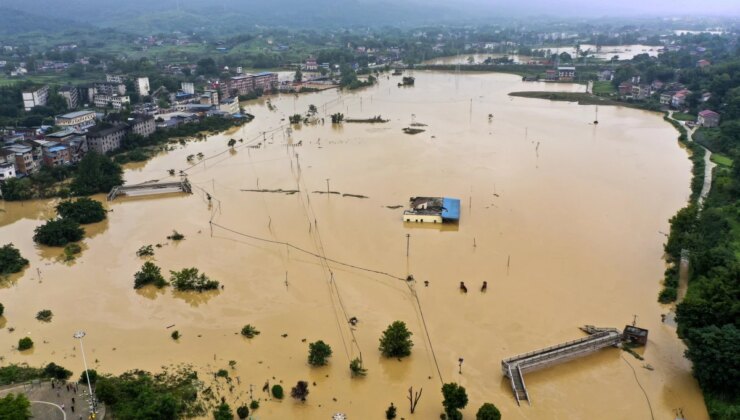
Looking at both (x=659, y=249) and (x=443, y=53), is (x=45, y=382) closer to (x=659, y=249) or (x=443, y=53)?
(x=659, y=249)

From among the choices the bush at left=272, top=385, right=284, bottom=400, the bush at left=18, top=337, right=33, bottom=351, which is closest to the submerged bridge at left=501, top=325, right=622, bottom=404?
the bush at left=272, top=385, right=284, bottom=400

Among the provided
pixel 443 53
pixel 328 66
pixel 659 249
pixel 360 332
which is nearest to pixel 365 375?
pixel 360 332

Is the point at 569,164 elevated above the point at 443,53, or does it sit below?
below

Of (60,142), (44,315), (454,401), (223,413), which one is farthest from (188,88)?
(454,401)

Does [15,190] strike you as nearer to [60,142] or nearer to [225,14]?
[60,142]

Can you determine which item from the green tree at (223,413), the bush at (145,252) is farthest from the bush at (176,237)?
the green tree at (223,413)

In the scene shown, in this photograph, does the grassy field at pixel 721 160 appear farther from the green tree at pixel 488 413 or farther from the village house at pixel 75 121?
the village house at pixel 75 121
